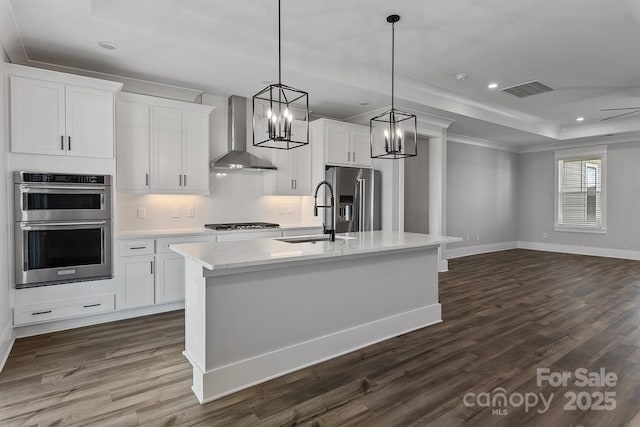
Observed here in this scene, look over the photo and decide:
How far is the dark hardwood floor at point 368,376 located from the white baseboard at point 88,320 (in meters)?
0.11

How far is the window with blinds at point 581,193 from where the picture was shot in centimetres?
803

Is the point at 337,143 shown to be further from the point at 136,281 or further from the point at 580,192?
the point at 580,192

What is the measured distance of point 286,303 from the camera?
2594mm

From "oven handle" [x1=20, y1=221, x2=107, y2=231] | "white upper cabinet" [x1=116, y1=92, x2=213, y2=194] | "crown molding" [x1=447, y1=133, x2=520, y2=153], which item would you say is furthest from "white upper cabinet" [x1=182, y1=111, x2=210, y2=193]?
"crown molding" [x1=447, y1=133, x2=520, y2=153]

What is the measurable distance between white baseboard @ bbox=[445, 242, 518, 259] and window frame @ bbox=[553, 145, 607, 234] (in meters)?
1.14

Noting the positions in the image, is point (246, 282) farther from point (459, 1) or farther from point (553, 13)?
point (553, 13)

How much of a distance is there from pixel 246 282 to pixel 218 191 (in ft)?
8.90

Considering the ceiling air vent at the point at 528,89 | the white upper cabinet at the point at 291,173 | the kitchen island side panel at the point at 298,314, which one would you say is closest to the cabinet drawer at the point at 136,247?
the kitchen island side panel at the point at 298,314

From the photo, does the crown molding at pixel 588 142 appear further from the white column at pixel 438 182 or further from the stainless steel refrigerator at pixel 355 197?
the stainless steel refrigerator at pixel 355 197

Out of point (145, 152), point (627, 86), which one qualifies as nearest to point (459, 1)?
point (145, 152)

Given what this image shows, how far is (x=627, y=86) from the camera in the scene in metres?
5.11

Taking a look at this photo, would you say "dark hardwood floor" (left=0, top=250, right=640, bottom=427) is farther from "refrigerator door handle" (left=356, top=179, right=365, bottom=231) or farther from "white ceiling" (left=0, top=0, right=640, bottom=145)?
"white ceiling" (left=0, top=0, right=640, bottom=145)

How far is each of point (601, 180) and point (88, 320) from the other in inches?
389

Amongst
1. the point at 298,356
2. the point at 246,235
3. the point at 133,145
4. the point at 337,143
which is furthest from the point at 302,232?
the point at 298,356
